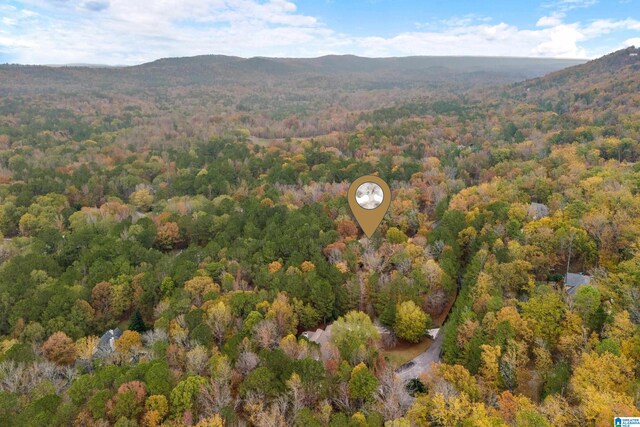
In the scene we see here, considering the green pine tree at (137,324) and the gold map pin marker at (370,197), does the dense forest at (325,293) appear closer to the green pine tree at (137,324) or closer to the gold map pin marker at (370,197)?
the green pine tree at (137,324)

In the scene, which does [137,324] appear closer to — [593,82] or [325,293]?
[325,293]

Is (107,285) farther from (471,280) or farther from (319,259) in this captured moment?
(471,280)

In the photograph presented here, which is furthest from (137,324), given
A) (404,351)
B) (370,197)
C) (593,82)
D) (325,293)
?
(593,82)

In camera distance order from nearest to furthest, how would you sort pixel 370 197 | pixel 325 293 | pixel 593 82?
1. pixel 325 293
2. pixel 370 197
3. pixel 593 82

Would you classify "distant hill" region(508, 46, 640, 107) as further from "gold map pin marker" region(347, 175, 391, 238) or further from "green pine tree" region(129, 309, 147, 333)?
"green pine tree" region(129, 309, 147, 333)

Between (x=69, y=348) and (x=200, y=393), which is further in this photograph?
(x=69, y=348)

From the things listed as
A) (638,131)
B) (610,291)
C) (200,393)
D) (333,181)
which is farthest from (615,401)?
(638,131)

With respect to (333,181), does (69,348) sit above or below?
below

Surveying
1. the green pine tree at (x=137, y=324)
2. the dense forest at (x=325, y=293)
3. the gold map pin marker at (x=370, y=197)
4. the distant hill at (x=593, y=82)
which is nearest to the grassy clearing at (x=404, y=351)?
the dense forest at (x=325, y=293)
